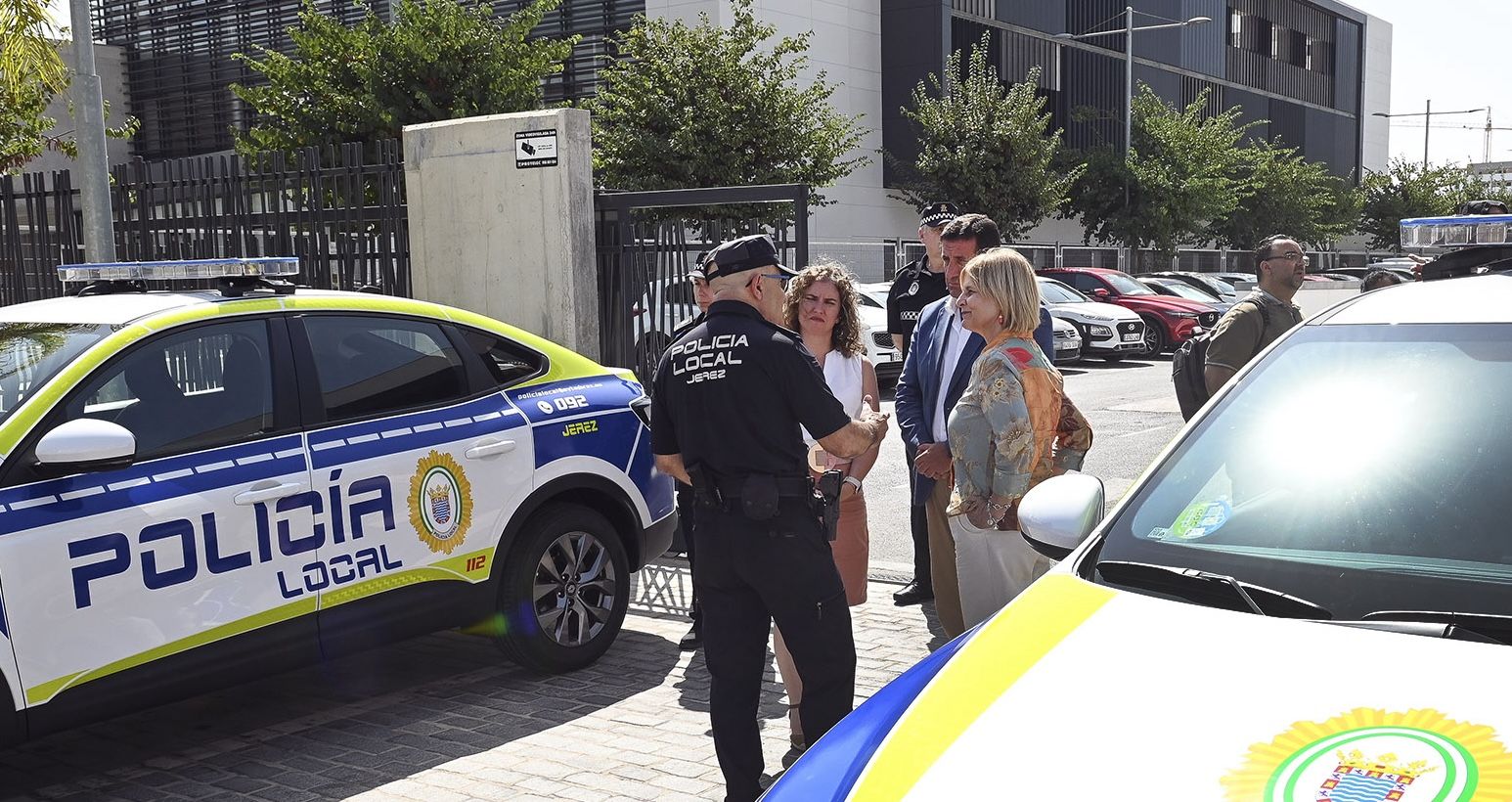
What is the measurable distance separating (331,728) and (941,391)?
272cm

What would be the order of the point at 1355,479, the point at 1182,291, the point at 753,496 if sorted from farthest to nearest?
the point at 1182,291, the point at 753,496, the point at 1355,479

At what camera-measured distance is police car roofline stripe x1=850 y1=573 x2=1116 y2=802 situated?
2.22 meters

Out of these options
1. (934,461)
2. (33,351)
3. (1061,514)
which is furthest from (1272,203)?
(1061,514)

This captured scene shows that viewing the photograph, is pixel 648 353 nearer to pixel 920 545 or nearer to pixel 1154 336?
pixel 920 545

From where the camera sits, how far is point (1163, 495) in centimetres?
289

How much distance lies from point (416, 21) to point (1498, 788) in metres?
14.8

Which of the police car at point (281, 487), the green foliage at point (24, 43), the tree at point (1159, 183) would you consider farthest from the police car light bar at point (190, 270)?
the tree at point (1159, 183)

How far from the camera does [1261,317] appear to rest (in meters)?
6.12

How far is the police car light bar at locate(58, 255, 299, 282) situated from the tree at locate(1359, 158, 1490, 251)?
5565 cm

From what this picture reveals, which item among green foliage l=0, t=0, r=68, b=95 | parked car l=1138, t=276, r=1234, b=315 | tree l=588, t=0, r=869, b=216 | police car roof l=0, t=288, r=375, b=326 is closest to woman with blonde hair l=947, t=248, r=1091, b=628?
police car roof l=0, t=288, r=375, b=326

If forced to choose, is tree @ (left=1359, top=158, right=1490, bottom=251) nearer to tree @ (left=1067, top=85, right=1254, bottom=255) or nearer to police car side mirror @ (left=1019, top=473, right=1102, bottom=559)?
tree @ (left=1067, top=85, right=1254, bottom=255)

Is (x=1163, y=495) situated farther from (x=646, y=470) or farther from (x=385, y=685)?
(x=385, y=685)

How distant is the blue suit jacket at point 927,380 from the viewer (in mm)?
5195

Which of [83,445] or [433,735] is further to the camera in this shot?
[433,735]
